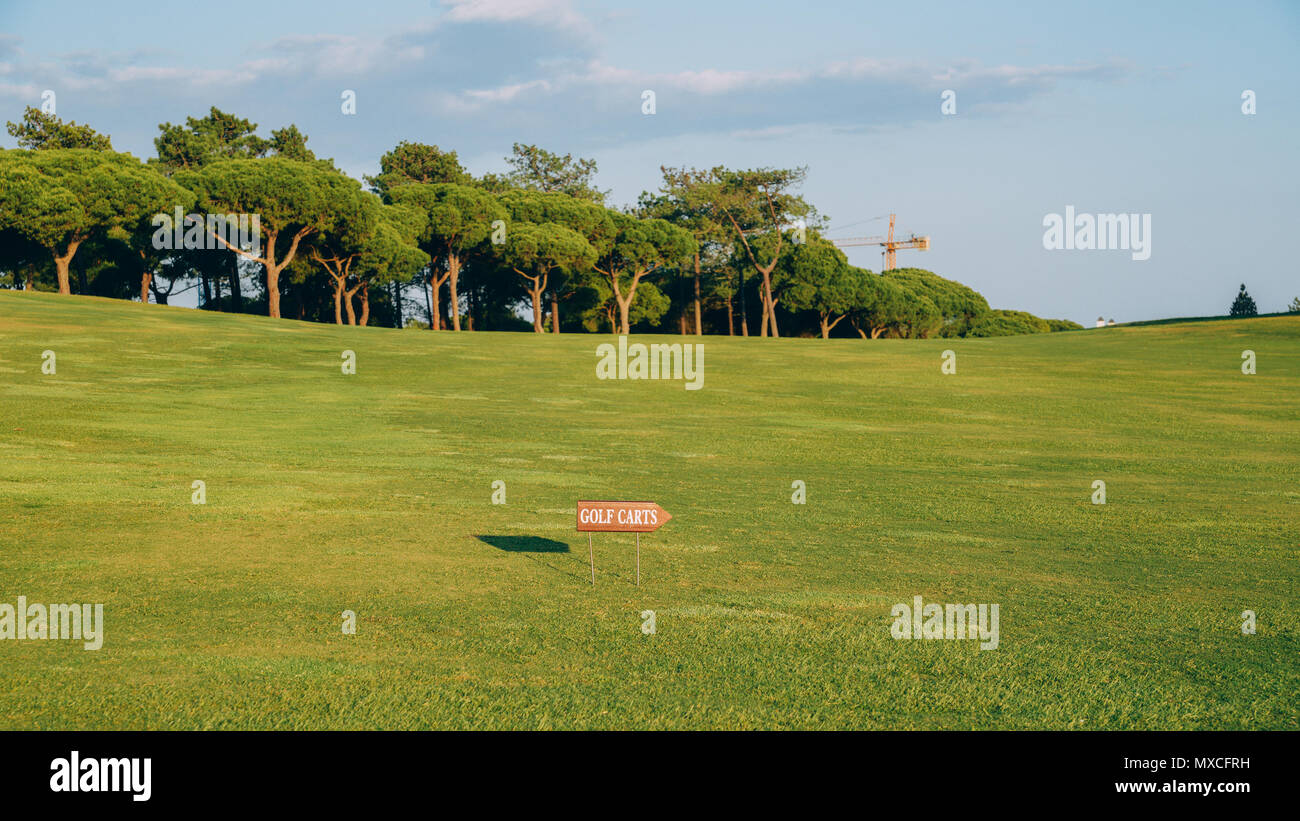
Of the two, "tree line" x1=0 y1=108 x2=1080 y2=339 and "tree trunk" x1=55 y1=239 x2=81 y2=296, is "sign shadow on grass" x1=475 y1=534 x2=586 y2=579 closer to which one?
"tree line" x1=0 y1=108 x2=1080 y2=339

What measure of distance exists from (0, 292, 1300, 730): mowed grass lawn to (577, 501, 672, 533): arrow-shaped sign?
71 cm

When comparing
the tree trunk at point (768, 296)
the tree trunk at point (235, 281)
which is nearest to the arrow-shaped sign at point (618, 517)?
the tree trunk at point (235, 281)

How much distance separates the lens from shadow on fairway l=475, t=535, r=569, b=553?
11.3m

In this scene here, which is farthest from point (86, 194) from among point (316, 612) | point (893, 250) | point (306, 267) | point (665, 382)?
point (893, 250)

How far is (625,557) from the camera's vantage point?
36.6 ft

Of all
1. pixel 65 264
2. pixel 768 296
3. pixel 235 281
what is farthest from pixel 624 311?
pixel 65 264

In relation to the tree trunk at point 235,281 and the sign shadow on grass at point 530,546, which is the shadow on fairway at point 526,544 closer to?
the sign shadow on grass at point 530,546

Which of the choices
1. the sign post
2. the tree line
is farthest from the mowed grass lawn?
the tree line

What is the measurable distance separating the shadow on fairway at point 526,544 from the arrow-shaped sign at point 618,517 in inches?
78.1

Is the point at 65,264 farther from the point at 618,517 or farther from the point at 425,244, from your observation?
the point at 618,517

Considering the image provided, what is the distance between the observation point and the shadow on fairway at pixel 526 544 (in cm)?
1127

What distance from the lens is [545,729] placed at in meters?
6.10

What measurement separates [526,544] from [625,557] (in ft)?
4.22

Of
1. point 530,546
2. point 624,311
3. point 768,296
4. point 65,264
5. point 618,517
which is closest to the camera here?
point 618,517
